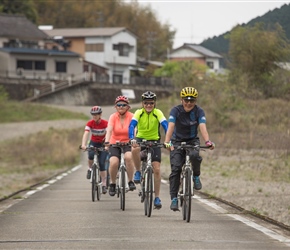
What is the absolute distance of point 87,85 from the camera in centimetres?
7962

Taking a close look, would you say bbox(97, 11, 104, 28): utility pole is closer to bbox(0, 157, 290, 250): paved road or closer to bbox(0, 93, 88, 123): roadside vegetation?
bbox(0, 93, 88, 123): roadside vegetation

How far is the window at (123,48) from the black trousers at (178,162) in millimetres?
85385

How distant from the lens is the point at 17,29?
86500 millimetres

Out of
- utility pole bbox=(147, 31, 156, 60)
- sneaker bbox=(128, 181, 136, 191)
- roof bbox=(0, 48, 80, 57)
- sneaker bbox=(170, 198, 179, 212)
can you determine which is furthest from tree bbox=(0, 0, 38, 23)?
sneaker bbox=(170, 198, 179, 212)

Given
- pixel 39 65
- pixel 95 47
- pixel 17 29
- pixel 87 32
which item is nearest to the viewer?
pixel 39 65

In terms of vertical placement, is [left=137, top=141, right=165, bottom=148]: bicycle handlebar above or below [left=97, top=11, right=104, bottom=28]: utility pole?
below

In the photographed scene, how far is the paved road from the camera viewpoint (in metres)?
8.83

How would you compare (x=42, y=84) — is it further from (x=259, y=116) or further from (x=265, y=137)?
(x=265, y=137)

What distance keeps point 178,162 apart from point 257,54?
128 feet

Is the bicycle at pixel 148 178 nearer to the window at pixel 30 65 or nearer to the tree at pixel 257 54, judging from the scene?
the tree at pixel 257 54

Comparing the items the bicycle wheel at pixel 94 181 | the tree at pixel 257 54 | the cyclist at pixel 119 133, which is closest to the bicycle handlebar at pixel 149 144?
the cyclist at pixel 119 133

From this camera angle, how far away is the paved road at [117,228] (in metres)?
8.83

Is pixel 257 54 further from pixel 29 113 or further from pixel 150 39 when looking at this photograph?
pixel 150 39

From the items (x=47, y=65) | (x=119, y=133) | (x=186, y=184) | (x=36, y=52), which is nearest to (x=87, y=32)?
(x=47, y=65)
